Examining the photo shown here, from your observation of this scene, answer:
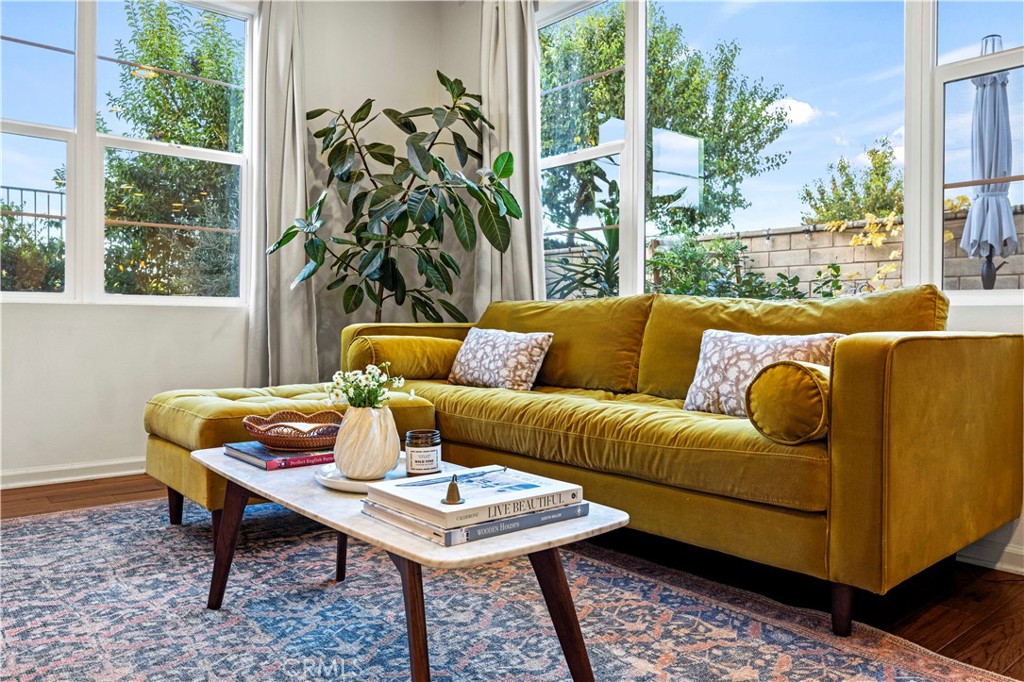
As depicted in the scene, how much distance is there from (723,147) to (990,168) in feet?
3.84

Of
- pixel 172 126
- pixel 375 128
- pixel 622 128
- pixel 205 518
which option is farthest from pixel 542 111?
pixel 205 518

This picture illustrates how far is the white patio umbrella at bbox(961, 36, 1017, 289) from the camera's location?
2.48m

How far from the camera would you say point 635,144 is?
12.3ft

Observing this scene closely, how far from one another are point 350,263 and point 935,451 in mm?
3304

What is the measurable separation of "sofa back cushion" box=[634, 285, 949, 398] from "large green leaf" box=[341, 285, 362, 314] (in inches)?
68.0

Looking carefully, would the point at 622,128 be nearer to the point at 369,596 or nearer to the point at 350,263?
the point at 350,263

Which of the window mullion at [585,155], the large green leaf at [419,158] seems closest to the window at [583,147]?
the window mullion at [585,155]

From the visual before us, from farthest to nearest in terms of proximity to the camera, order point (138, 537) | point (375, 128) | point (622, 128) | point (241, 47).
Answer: point (375, 128) < point (241, 47) < point (622, 128) < point (138, 537)

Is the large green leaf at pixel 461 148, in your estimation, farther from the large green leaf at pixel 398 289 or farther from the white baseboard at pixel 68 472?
the white baseboard at pixel 68 472

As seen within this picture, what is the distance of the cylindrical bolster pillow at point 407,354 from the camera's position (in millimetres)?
3316

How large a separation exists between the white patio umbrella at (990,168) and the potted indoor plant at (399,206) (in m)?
2.05

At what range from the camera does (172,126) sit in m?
3.97

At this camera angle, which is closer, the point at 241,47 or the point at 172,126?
the point at 172,126

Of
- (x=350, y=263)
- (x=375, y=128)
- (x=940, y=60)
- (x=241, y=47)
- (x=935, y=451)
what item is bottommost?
(x=935, y=451)
